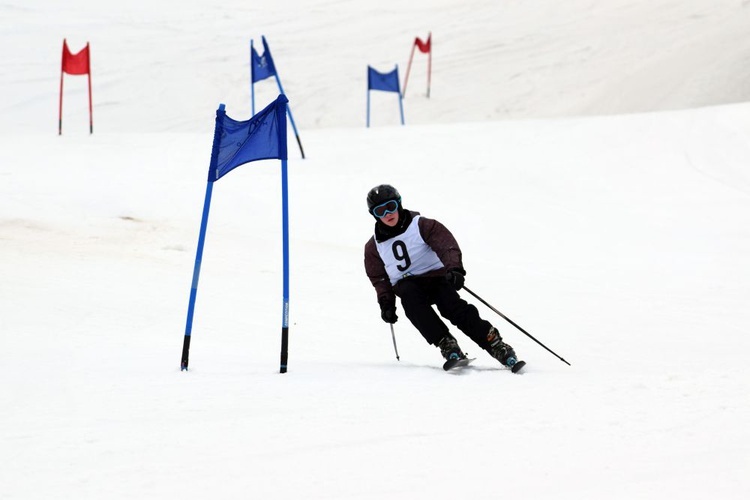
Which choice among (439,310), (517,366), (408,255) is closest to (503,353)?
(517,366)

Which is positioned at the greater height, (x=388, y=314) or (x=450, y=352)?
(x=388, y=314)

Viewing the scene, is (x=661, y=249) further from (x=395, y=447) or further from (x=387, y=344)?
(x=395, y=447)

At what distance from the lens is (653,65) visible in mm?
24203

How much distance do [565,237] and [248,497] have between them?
341 inches

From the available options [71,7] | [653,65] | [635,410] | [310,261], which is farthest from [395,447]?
[71,7]

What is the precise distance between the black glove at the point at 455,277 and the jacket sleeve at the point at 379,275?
557 millimetres

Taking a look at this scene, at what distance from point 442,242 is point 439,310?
0.40 m

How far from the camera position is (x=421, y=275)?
5.46m

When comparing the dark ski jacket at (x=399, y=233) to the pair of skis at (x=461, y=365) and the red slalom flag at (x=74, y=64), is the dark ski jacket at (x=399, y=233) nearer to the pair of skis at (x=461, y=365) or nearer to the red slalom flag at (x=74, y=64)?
the pair of skis at (x=461, y=365)

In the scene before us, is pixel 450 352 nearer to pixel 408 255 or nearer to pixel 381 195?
pixel 408 255

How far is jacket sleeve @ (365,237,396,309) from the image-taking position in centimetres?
550

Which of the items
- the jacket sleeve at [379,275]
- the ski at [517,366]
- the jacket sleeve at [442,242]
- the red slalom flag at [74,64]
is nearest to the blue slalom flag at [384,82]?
the red slalom flag at [74,64]

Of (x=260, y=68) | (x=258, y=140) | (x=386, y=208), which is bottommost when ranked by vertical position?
(x=386, y=208)

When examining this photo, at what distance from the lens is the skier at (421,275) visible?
519cm
